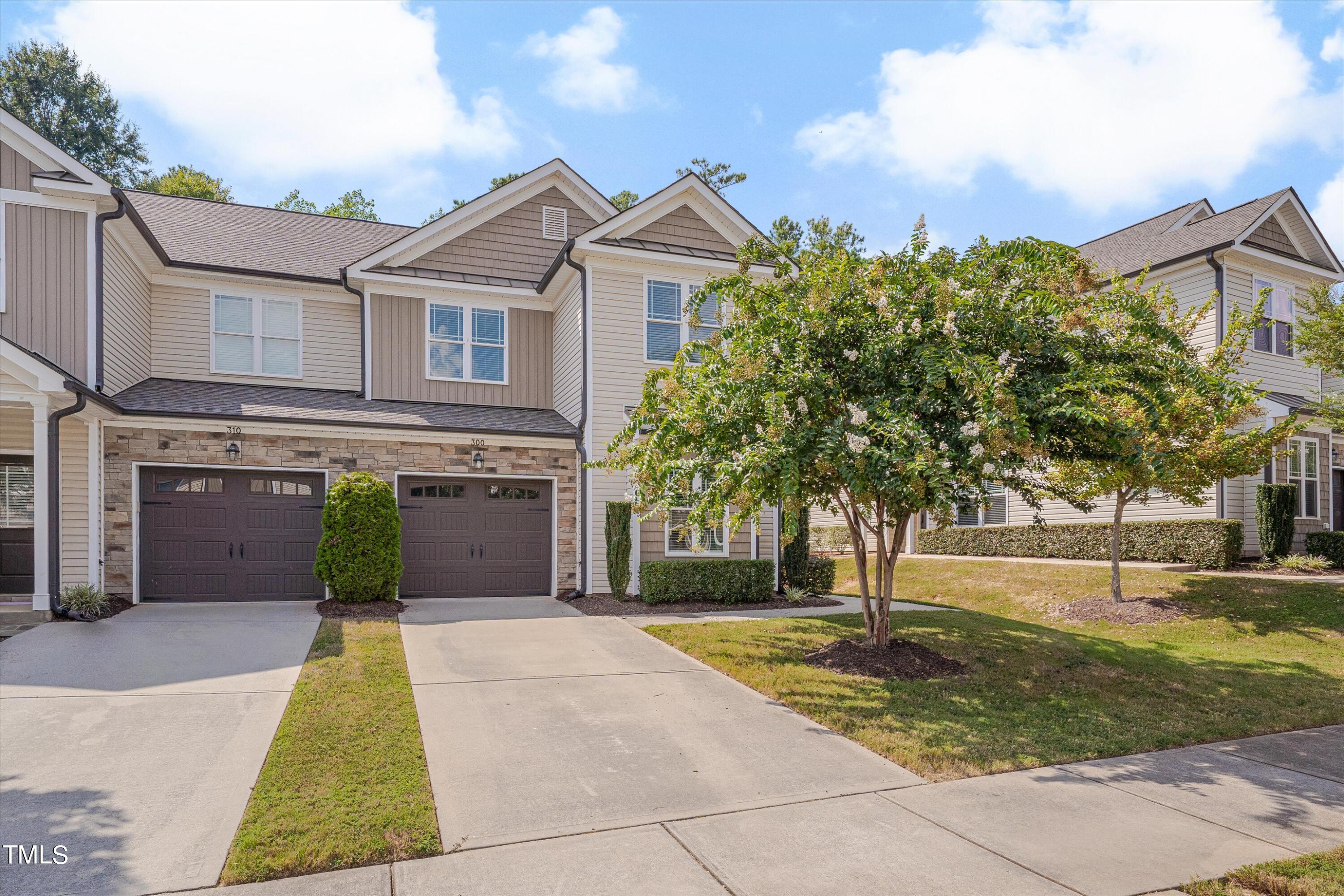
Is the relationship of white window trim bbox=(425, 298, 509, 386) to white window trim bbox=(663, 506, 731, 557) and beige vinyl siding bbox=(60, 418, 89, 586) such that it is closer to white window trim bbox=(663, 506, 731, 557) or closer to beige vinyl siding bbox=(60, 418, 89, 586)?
white window trim bbox=(663, 506, 731, 557)

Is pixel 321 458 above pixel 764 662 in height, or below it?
above

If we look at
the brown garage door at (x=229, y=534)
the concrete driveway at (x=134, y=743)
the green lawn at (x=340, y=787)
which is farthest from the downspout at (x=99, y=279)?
the green lawn at (x=340, y=787)

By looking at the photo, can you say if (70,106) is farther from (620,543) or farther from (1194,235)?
(1194,235)

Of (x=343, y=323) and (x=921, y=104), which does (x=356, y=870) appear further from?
(x=343, y=323)

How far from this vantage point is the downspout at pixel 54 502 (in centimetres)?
1004

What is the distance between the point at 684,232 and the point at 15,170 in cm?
1015

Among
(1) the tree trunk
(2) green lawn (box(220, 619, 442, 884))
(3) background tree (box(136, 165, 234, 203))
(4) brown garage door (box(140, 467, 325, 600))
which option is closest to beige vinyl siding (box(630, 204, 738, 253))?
(4) brown garage door (box(140, 467, 325, 600))

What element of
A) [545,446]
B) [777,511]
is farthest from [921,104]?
[545,446]

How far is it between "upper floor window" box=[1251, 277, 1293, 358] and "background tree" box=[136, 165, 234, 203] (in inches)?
1237

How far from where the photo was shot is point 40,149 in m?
11.5

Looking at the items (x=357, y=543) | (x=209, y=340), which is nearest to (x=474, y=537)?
(x=357, y=543)

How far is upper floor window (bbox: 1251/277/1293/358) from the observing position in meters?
16.9

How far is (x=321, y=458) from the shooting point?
1283cm

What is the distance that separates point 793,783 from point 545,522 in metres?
9.41
